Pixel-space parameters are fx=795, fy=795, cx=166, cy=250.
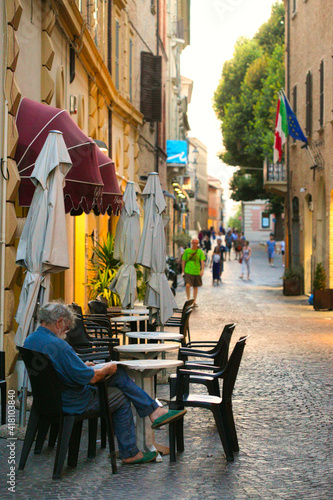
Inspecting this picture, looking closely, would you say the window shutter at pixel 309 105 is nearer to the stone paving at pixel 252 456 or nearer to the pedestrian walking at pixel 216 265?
the pedestrian walking at pixel 216 265

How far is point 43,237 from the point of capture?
7.55 meters

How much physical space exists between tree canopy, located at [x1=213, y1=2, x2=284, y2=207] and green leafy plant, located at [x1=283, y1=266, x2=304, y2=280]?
63.7ft

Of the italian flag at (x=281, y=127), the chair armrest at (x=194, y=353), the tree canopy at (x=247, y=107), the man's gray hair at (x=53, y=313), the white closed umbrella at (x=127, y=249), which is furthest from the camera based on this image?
the tree canopy at (x=247, y=107)

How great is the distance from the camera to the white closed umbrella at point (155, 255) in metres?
11.5

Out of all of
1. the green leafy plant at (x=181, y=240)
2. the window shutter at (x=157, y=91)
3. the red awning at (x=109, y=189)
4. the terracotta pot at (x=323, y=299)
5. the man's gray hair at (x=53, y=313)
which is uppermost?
the window shutter at (x=157, y=91)

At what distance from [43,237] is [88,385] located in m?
1.84

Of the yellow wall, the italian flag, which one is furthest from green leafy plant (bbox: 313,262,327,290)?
the yellow wall

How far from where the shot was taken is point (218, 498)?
540cm

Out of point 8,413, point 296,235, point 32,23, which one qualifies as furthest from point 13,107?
point 296,235

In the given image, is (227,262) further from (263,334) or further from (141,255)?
(141,255)

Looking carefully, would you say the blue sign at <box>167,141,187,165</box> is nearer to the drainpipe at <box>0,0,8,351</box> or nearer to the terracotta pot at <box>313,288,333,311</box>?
the terracotta pot at <box>313,288,333,311</box>

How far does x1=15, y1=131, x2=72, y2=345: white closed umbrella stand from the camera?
7543mm

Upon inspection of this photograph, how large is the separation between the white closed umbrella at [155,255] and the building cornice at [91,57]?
3470 mm

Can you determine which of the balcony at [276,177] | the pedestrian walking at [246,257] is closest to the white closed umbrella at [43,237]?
the balcony at [276,177]
